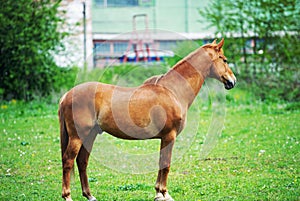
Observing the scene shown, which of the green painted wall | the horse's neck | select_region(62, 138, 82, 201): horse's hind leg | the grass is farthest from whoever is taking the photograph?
the green painted wall

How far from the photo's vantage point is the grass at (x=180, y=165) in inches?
295

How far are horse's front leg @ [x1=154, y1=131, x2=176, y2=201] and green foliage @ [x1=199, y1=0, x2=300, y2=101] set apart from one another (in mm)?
11858

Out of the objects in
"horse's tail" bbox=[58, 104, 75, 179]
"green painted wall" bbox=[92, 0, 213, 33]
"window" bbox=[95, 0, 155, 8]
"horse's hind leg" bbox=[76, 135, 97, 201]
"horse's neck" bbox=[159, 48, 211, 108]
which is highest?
"horse's neck" bbox=[159, 48, 211, 108]

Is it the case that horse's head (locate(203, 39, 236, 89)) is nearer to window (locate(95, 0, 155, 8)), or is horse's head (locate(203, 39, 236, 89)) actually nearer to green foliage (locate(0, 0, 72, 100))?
green foliage (locate(0, 0, 72, 100))

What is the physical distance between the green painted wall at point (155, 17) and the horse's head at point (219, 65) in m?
20.0

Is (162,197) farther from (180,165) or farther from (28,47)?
(28,47)

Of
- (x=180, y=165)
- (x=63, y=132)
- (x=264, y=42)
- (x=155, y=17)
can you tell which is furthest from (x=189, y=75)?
(x=155, y=17)

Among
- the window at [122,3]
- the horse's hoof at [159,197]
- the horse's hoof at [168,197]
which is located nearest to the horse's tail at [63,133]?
the horse's hoof at [159,197]

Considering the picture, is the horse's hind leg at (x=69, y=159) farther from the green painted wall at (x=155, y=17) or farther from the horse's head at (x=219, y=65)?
the green painted wall at (x=155, y=17)

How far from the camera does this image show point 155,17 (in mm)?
27781

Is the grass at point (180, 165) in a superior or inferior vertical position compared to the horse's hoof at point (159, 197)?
inferior

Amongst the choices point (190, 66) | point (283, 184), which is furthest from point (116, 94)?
point (283, 184)

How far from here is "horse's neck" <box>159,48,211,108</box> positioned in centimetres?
736

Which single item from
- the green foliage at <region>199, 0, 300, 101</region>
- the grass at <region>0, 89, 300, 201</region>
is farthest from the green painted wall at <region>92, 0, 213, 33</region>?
the grass at <region>0, 89, 300, 201</region>
